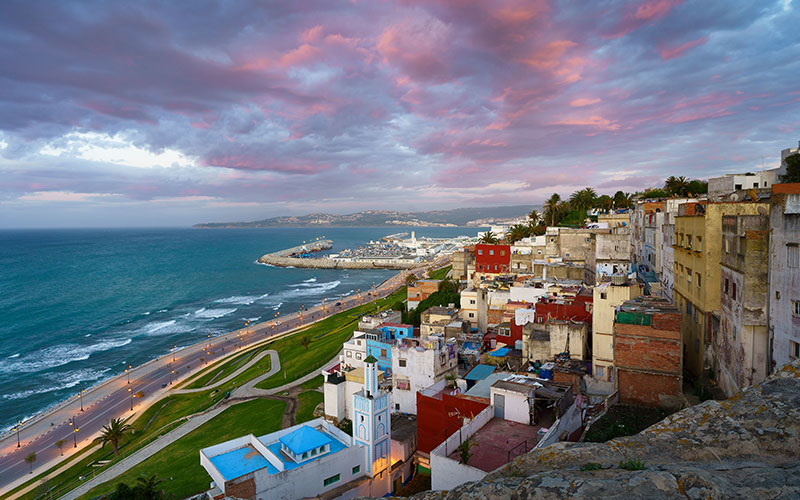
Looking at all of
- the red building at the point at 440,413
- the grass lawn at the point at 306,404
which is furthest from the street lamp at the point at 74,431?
the red building at the point at 440,413

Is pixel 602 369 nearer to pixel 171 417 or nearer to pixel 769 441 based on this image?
pixel 769 441

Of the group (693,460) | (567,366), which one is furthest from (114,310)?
(693,460)

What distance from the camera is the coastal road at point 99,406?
42469mm

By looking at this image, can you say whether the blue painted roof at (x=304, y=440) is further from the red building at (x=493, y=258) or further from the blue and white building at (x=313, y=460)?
the red building at (x=493, y=258)

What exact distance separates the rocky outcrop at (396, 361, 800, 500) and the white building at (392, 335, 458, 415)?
25.1m

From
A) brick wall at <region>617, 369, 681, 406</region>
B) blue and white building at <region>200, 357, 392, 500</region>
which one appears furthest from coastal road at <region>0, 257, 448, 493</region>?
brick wall at <region>617, 369, 681, 406</region>

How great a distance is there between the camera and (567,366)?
28.4 m

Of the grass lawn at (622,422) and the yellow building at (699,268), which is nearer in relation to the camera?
the grass lawn at (622,422)

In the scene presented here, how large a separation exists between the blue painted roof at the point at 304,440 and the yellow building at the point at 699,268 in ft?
72.3

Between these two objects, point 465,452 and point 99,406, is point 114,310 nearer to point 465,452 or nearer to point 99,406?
point 99,406

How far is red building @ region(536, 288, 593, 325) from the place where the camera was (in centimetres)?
3372

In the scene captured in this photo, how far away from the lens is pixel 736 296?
19938mm

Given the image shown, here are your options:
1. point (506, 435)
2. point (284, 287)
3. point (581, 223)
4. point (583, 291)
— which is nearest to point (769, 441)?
point (506, 435)

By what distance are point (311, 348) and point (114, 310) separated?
6654 centimetres
